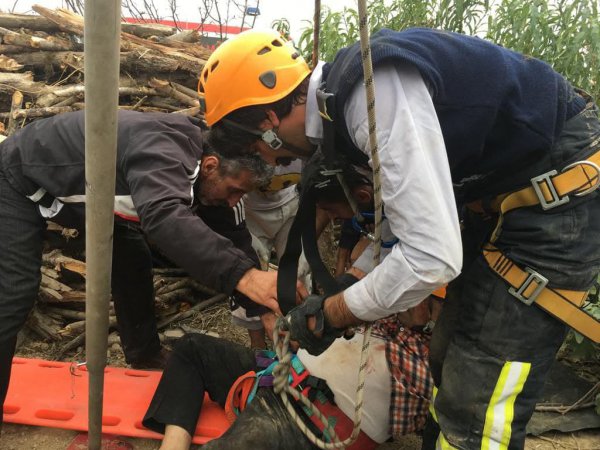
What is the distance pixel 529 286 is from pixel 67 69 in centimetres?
523

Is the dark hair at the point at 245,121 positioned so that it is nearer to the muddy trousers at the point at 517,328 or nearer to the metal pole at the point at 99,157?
the metal pole at the point at 99,157

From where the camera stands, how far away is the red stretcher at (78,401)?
109 inches

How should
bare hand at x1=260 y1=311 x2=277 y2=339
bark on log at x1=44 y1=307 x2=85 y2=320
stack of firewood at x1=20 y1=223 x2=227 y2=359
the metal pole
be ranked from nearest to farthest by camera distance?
the metal pole, bare hand at x1=260 y1=311 x2=277 y2=339, stack of firewood at x1=20 y1=223 x2=227 y2=359, bark on log at x1=44 y1=307 x2=85 y2=320

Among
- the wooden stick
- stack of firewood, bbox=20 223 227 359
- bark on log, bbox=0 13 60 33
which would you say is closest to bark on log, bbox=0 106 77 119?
stack of firewood, bbox=20 223 227 359

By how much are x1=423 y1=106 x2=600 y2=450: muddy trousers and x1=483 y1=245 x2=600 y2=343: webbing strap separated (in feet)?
0.10

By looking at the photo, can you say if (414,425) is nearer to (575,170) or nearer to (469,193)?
(469,193)

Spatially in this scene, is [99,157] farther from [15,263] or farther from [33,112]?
[33,112]

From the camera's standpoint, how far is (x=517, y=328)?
196 centimetres

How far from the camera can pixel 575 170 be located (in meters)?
1.83

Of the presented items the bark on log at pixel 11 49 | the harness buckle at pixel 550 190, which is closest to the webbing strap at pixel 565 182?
the harness buckle at pixel 550 190

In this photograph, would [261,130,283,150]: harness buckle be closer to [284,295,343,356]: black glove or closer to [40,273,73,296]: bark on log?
[284,295,343,356]: black glove

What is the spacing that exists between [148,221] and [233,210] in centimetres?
129

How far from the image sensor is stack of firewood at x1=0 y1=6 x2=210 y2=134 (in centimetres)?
500

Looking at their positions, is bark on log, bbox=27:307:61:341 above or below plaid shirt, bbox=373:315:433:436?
below
